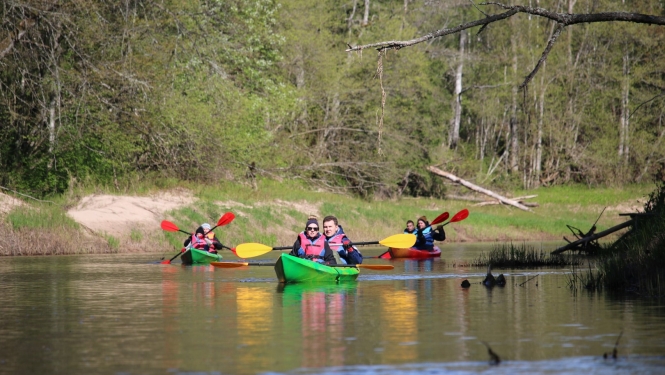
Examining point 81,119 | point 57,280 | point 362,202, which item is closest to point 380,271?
point 57,280

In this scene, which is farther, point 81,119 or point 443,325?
point 81,119

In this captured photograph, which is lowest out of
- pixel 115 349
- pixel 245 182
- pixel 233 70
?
pixel 115 349

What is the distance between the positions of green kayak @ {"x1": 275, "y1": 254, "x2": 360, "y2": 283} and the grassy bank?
10.6 m

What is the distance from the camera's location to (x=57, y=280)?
60.8 ft

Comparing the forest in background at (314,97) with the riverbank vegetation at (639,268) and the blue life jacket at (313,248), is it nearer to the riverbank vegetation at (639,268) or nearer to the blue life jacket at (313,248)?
the riverbank vegetation at (639,268)

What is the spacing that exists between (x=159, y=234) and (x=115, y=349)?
64.2ft

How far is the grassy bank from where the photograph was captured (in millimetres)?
26750

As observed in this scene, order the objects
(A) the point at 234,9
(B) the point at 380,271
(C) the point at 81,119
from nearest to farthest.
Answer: (B) the point at 380,271 < (C) the point at 81,119 < (A) the point at 234,9

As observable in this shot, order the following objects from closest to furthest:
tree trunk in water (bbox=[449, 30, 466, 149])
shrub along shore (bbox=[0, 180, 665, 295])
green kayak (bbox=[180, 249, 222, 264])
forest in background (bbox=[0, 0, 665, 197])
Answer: shrub along shore (bbox=[0, 180, 665, 295]), green kayak (bbox=[180, 249, 222, 264]), forest in background (bbox=[0, 0, 665, 197]), tree trunk in water (bbox=[449, 30, 466, 149])

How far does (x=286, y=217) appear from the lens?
34.2 m

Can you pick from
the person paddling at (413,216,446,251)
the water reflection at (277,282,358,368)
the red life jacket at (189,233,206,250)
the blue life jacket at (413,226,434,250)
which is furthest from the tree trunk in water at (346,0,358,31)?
the water reflection at (277,282,358,368)

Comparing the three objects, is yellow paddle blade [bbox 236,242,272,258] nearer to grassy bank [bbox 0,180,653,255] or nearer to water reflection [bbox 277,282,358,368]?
water reflection [bbox 277,282,358,368]

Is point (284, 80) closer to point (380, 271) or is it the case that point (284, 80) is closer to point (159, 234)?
point (159, 234)

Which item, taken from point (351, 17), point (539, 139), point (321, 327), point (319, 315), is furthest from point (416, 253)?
point (539, 139)
